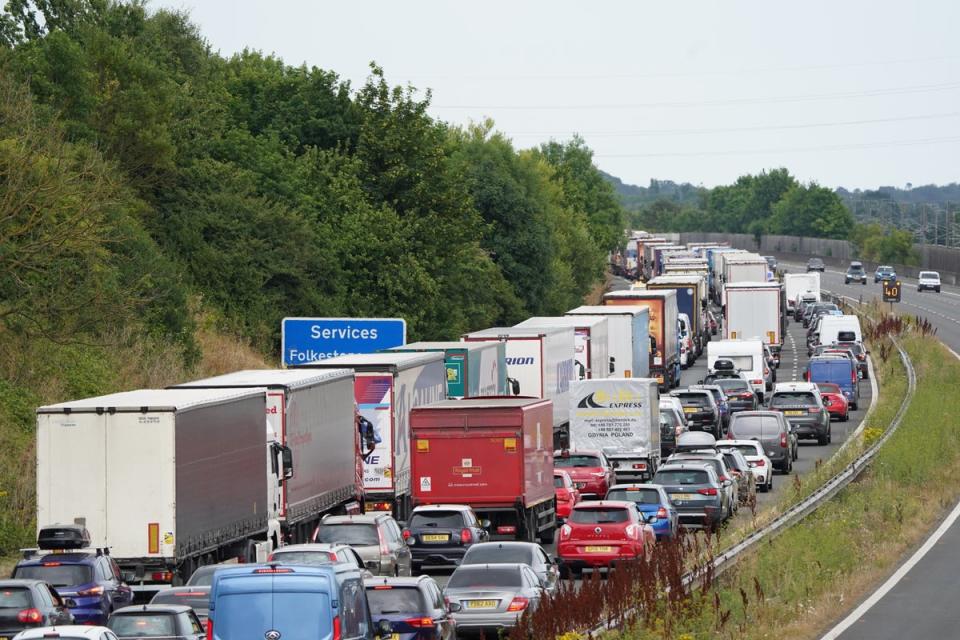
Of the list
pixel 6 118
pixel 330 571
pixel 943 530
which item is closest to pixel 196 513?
pixel 330 571

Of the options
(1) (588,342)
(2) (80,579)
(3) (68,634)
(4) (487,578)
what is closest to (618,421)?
(1) (588,342)

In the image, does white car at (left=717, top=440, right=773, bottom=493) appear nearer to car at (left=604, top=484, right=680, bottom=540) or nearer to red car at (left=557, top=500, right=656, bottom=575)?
car at (left=604, top=484, right=680, bottom=540)

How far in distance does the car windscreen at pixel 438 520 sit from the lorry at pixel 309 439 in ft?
7.64

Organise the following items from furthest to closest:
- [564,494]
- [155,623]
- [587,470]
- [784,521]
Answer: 1. [587,470]
2. [564,494]
3. [784,521]
4. [155,623]

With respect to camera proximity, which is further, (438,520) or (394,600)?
(438,520)

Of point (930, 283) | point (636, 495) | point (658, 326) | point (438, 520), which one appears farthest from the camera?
point (930, 283)

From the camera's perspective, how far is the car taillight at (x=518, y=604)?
2250cm

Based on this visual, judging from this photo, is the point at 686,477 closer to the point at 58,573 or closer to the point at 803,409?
the point at 58,573

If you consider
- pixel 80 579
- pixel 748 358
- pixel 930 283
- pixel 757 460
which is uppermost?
pixel 930 283

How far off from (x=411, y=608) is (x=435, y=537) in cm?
1031

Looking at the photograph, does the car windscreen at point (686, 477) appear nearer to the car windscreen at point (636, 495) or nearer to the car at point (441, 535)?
the car windscreen at point (636, 495)

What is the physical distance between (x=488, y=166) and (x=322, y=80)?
1939 cm

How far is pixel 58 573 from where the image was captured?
77.8ft

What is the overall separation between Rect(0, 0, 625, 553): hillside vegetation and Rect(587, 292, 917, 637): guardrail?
13.8m
